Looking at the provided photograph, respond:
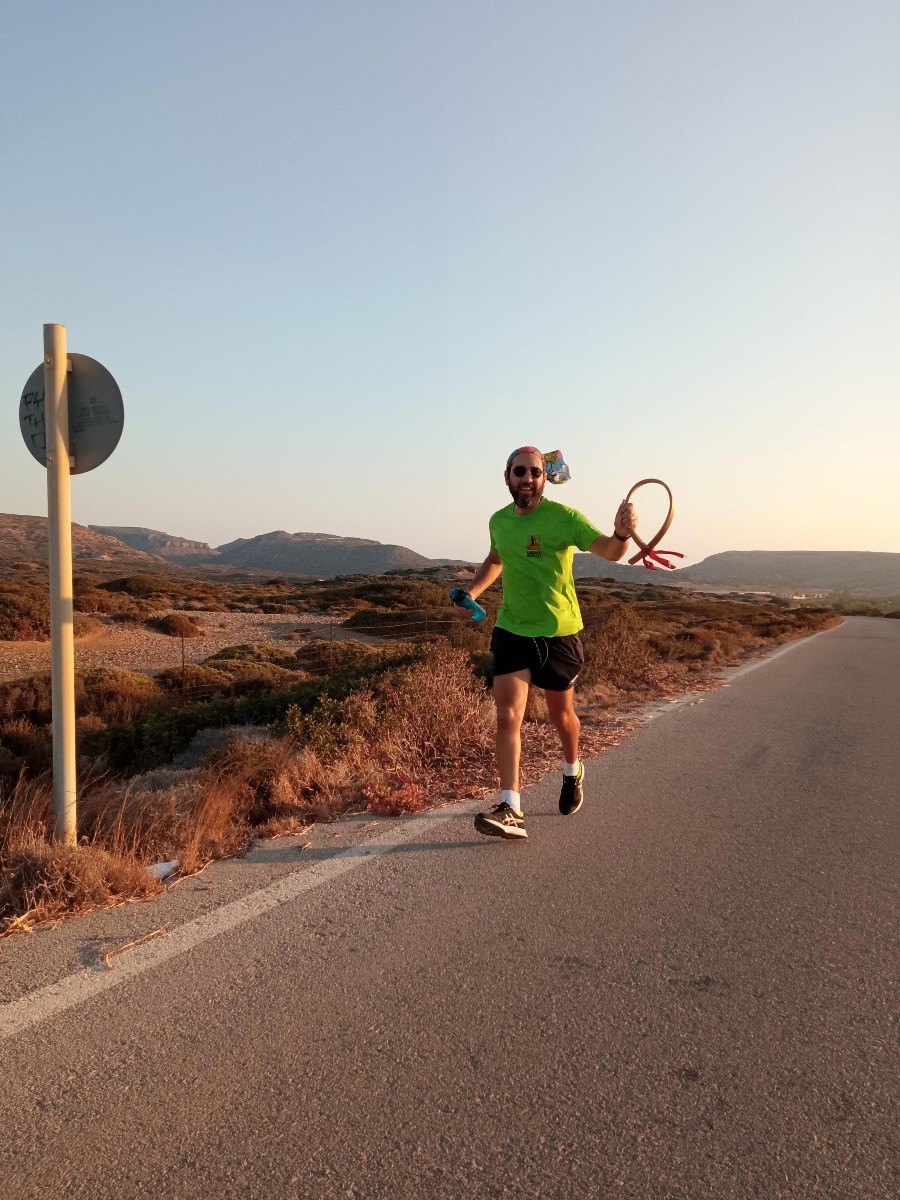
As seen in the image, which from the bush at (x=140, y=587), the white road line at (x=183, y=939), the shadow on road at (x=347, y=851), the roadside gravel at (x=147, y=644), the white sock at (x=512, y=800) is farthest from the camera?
the bush at (x=140, y=587)

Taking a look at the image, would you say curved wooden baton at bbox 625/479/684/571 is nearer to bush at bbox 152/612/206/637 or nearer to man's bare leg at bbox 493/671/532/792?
man's bare leg at bbox 493/671/532/792

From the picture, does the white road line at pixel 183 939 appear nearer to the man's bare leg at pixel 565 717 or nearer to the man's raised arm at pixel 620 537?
the man's bare leg at pixel 565 717

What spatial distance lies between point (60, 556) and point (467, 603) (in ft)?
6.74

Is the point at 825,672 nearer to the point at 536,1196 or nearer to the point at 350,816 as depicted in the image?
the point at 350,816

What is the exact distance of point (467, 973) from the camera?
10.3ft

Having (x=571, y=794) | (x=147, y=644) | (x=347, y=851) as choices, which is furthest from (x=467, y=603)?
(x=147, y=644)

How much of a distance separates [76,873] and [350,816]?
5.70 feet

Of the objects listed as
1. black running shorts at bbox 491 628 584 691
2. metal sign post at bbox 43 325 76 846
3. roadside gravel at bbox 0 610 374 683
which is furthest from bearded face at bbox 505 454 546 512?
roadside gravel at bbox 0 610 374 683

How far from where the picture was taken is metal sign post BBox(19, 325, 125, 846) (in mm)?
3961

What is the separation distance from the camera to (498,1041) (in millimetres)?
2684

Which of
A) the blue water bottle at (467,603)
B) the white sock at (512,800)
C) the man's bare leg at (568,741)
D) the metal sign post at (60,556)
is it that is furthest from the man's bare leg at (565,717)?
the metal sign post at (60,556)

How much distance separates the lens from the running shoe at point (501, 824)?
454cm

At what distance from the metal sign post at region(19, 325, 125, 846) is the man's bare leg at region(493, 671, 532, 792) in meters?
2.11

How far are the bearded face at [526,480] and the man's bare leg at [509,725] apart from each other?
0.93m
